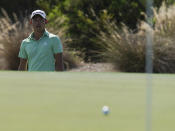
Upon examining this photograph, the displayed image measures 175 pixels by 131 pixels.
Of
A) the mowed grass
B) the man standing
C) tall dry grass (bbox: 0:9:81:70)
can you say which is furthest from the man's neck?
tall dry grass (bbox: 0:9:81:70)

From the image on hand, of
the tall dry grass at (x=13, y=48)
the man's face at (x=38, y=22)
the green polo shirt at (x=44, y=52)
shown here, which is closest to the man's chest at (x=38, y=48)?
the green polo shirt at (x=44, y=52)

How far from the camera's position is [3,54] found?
457 inches

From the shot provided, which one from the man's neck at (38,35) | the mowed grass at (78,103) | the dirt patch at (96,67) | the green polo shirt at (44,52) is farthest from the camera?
the dirt patch at (96,67)

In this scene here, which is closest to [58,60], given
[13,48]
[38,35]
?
[38,35]

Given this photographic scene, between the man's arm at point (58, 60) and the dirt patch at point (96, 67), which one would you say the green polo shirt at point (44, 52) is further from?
the dirt patch at point (96, 67)

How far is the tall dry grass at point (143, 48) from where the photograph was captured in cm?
1091

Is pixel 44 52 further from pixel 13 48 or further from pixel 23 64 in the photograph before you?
pixel 13 48

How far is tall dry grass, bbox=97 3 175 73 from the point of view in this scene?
1091cm

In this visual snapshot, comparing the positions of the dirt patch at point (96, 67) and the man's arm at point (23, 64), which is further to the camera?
the dirt patch at point (96, 67)

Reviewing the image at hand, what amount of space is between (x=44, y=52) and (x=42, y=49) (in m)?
0.05

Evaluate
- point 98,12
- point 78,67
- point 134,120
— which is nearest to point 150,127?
point 134,120

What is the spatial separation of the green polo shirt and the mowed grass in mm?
252

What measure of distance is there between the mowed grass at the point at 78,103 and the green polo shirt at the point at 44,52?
252 millimetres

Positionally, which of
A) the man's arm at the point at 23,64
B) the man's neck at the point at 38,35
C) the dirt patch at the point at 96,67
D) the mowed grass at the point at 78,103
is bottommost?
the mowed grass at the point at 78,103
